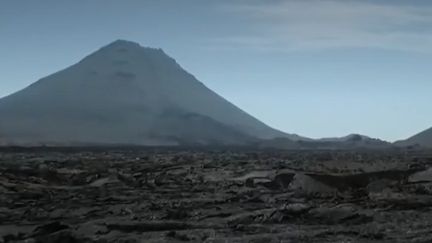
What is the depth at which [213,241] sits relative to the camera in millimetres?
12094

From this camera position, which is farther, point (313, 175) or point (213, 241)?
point (313, 175)

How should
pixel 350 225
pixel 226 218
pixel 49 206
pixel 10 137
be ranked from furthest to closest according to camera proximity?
pixel 10 137 → pixel 49 206 → pixel 226 218 → pixel 350 225

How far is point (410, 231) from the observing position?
1241 cm

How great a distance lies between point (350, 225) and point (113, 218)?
5431 millimetres

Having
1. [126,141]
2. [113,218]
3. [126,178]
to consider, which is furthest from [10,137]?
[113,218]

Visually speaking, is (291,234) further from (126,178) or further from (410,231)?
(126,178)

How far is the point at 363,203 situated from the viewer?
16.6m

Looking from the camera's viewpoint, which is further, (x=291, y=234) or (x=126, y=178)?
(x=126, y=178)

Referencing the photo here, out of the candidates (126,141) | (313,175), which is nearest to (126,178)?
(313,175)

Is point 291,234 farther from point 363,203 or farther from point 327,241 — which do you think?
point 363,203

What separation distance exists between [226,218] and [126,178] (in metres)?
16.1

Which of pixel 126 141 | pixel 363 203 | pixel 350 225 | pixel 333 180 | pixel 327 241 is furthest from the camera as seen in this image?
pixel 126 141

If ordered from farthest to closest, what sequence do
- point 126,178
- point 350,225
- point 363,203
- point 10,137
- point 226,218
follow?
point 10,137 → point 126,178 → point 363,203 → point 226,218 → point 350,225

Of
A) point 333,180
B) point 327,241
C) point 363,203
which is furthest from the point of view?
point 333,180
